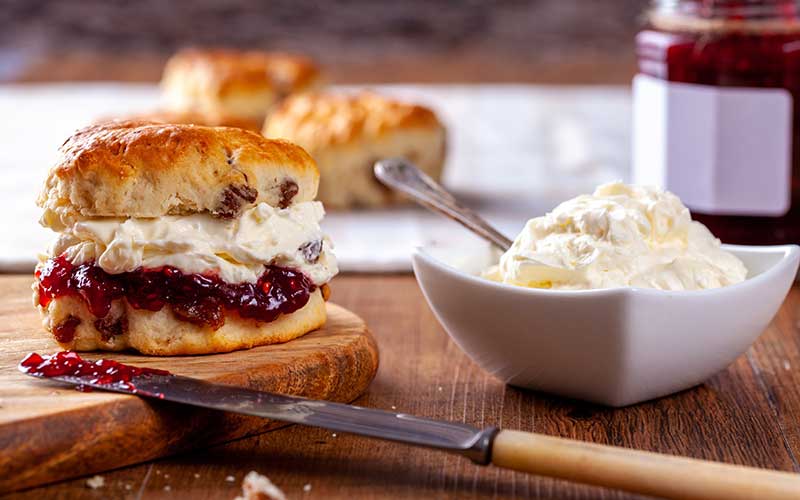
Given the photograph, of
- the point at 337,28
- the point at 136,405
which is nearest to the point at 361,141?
the point at 136,405

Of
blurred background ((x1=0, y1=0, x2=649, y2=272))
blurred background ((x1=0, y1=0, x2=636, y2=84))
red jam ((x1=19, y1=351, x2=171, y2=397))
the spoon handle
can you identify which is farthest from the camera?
blurred background ((x1=0, y1=0, x2=636, y2=84))

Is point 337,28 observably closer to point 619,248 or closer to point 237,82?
point 237,82

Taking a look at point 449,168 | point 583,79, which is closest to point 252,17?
point 583,79

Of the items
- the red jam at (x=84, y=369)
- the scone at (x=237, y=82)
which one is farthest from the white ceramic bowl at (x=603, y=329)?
the scone at (x=237, y=82)

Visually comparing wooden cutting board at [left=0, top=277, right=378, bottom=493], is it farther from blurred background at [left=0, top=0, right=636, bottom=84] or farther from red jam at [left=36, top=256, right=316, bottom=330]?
A: blurred background at [left=0, top=0, right=636, bottom=84]

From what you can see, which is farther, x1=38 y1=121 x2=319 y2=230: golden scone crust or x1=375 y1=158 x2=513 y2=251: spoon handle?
x1=375 y1=158 x2=513 y2=251: spoon handle

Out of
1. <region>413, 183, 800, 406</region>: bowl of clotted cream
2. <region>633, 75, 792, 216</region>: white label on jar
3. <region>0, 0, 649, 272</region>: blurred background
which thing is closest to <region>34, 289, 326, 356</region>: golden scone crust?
<region>413, 183, 800, 406</region>: bowl of clotted cream

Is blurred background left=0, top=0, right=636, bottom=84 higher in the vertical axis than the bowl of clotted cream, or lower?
lower
